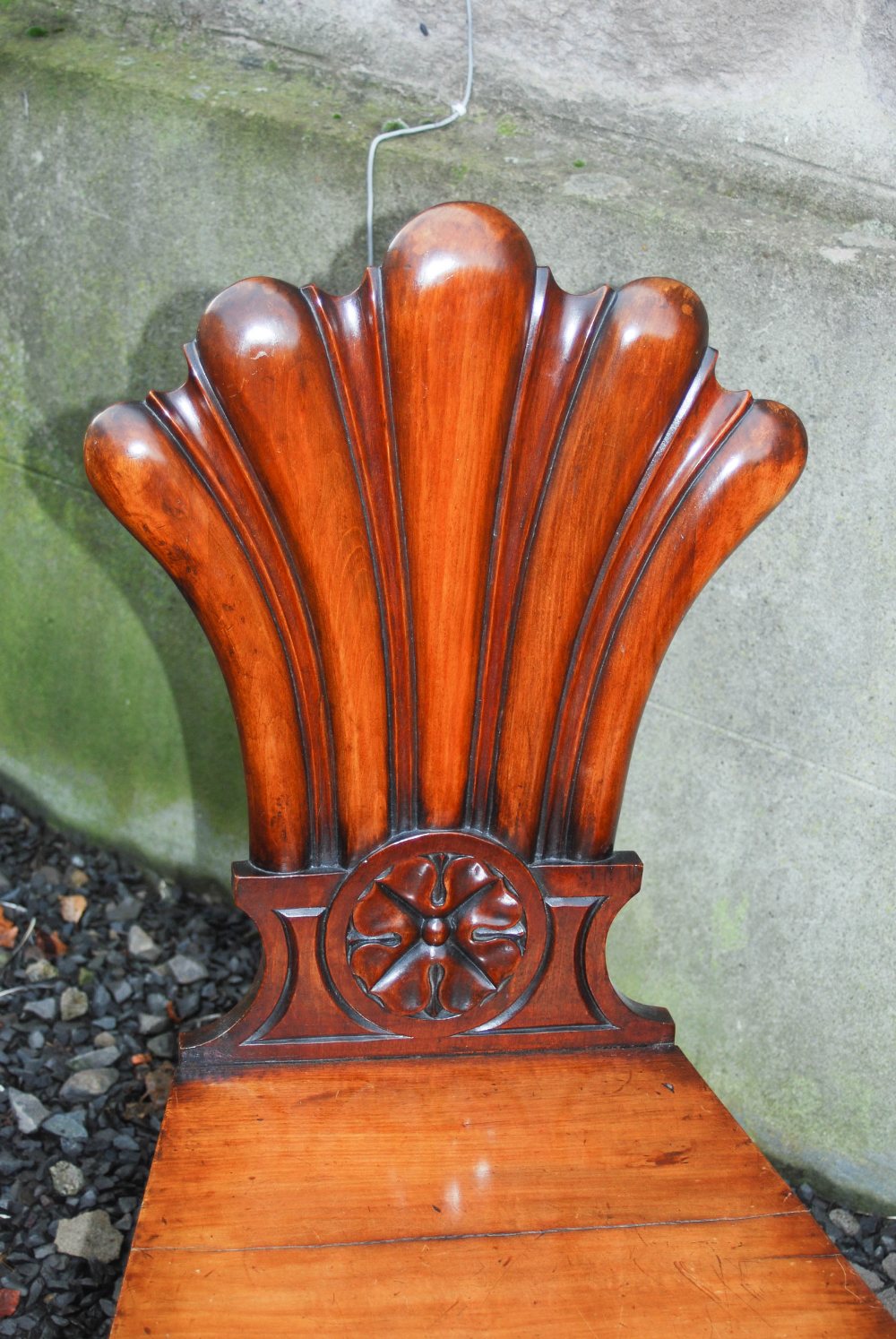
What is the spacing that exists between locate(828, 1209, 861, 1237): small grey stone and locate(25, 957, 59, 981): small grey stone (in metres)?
1.12

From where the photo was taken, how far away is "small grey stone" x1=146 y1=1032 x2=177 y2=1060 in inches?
71.4

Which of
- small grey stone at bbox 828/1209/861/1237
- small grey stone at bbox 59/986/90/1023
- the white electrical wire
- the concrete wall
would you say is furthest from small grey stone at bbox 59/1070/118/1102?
the white electrical wire

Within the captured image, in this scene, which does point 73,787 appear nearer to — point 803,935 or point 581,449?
point 803,935

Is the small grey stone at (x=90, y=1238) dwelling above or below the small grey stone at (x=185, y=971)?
below

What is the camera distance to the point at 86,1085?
68.2 inches

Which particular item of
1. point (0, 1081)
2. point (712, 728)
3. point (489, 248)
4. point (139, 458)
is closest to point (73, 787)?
point (0, 1081)

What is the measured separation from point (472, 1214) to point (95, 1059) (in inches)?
38.1

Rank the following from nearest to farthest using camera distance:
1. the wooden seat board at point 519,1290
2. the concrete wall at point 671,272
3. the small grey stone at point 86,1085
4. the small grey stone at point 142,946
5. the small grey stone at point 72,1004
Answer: the wooden seat board at point 519,1290
the concrete wall at point 671,272
the small grey stone at point 86,1085
the small grey stone at point 72,1004
the small grey stone at point 142,946

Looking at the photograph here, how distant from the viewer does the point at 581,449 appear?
0.99 m

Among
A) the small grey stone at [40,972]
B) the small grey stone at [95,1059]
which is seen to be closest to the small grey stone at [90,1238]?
the small grey stone at [95,1059]

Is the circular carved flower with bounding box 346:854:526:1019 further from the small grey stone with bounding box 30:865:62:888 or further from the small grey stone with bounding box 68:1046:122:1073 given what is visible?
the small grey stone with bounding box 30:865:62:888

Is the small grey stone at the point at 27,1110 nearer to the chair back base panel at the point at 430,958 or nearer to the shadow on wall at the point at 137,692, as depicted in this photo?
the shadow on wall at the point at 137,692

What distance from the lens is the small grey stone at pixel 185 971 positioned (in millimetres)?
1916

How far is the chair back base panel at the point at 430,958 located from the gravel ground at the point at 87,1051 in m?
0.59
